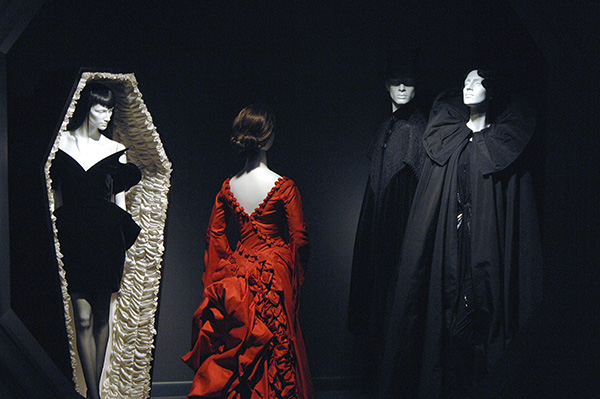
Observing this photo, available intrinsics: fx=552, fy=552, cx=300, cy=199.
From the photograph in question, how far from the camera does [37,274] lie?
182cm

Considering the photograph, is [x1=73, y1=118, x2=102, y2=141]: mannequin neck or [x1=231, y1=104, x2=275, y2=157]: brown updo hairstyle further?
[x1=231, y1=104, x2=275, y2=157]: brown updo hairstyle

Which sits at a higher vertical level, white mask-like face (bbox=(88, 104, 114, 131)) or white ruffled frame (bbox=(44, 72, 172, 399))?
white mask-like face (bbox=(88, 104, 114, 131))

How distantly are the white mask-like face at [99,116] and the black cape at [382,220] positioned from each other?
1.13 metres

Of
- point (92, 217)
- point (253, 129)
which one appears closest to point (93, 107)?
point (92, 217)

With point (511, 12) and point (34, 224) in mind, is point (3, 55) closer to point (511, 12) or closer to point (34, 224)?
point (34, 224)

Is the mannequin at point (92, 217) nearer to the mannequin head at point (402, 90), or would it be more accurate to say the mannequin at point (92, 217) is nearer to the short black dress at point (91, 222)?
the short black dress at point (91, 222)

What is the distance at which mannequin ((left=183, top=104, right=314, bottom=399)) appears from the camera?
6.91 feet

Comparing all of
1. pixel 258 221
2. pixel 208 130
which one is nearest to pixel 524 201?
pixel 258 221

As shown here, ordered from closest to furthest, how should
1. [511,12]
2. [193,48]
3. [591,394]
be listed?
[591,394]
[511,12]
[193,48]

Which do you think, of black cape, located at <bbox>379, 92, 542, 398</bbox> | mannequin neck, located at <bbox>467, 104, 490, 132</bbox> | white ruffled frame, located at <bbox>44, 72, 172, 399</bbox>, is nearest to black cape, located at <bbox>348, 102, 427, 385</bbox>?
black cape, located at <bbox>379, 92, 542, 398</bbox>

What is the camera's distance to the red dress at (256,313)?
6.89ft

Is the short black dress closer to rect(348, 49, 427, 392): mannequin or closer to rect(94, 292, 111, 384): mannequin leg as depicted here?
rect(94, 292, 111, 384): mannequin leg

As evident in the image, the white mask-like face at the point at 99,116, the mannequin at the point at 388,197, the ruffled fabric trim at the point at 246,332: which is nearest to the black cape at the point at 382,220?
the mannequin at the point at 388,197

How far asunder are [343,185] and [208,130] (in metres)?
0.72
